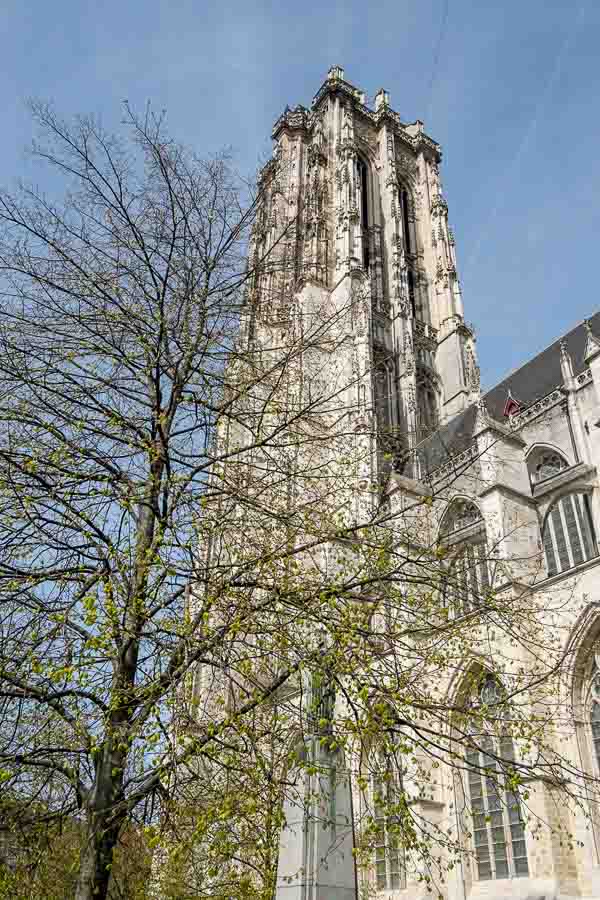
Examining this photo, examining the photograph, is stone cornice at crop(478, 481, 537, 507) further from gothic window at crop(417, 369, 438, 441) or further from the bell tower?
gothic window at crop(417, 369, 438, 441)

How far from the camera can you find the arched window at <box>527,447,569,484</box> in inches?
651

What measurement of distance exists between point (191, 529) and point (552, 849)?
902 cm

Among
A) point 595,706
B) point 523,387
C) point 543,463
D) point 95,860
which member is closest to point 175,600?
point 95,860

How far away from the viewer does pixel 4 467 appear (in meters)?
5.12

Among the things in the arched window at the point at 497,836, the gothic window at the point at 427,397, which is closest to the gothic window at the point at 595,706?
the arched window at the point at 497,836

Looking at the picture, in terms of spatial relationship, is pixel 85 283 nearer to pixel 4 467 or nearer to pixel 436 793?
pixel 4 467

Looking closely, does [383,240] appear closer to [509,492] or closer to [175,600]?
[509,492]

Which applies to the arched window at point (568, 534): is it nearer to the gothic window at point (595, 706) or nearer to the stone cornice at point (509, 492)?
the stone cornice at point (509, 492)

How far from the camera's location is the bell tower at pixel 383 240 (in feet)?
84.9

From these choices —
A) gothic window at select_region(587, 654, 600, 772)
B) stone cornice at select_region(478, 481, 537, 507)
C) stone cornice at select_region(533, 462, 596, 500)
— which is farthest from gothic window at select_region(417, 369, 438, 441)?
gothic window at select_region(587, 654, 600, 772)

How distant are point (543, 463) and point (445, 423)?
29.2 feet

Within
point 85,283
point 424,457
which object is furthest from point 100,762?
point 424,457

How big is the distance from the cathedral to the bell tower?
0.32 ft

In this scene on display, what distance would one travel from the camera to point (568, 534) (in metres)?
14.9
